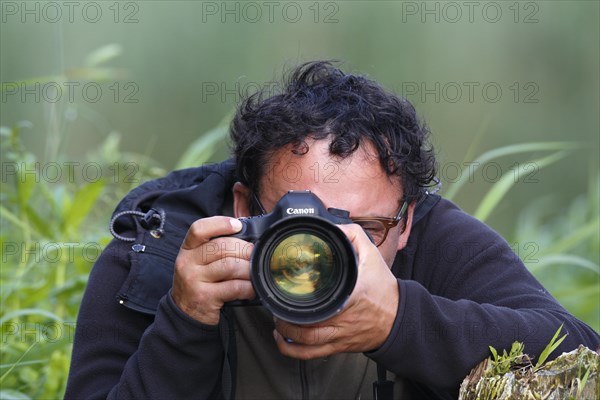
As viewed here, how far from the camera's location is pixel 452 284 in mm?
2016

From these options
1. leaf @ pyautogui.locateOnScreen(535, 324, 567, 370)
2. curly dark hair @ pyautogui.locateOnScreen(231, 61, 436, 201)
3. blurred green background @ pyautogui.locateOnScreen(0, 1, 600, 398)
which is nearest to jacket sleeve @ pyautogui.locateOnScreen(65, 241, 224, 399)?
curly dark hair @ pyautogui.locateOnScreen(231, 61, 436, 201)

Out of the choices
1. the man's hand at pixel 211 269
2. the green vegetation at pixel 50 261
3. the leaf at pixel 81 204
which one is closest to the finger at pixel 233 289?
the man's hand at pixel 211 269

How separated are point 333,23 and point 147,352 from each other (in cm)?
482

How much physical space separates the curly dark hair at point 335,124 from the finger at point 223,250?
0.36 meters

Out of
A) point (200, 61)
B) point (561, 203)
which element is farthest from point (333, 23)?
point (561, 203)

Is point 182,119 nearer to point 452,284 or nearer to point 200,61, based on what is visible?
point 200,61

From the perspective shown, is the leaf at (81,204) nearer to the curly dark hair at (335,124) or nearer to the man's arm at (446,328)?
the curly dark hair at (335,124)

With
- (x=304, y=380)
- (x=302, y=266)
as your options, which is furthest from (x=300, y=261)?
(x=304, y=380)

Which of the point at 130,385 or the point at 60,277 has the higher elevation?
the point at 130,385

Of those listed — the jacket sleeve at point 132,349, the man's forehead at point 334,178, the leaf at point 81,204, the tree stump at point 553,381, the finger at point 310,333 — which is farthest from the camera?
the leaf at point 81,204

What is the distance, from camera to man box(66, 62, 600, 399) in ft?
5.49

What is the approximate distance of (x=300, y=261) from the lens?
1670mm

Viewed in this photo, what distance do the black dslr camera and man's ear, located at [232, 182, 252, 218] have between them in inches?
14.6

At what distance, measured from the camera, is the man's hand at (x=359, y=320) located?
1.61 metres
